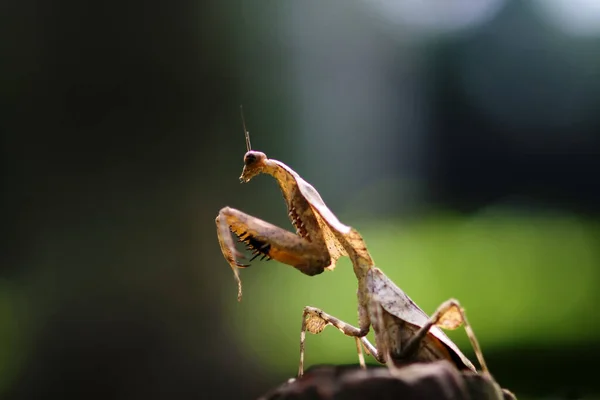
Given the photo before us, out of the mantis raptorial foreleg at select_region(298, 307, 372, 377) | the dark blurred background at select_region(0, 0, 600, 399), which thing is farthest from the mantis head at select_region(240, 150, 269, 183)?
the dark blurred background at select_region(0, 0, 600, 399)

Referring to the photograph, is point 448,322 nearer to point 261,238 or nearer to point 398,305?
point 398,305

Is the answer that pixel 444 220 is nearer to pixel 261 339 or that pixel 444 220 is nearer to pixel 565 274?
pixel 565 274

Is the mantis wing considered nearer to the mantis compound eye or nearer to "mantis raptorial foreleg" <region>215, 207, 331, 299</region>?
"mantis raptorial foreleg" <region>215, 207, 331, 299</region>

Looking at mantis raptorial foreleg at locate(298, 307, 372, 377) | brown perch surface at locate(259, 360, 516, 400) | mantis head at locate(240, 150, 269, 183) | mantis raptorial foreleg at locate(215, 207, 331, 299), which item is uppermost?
mantis head at locate(240, 150, 269, 183)

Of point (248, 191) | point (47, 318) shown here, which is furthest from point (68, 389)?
point (248, 191)

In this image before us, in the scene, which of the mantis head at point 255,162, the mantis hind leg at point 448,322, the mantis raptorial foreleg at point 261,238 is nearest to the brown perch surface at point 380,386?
the mantis hind leg at point 448,322

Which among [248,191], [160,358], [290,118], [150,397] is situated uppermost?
[290,118]
